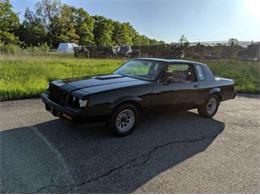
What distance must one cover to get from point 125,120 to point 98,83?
33.5 inches

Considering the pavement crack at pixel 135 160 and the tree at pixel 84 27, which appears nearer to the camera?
the pavement crack at pixel 135 160

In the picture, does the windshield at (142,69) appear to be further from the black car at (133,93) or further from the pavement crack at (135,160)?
the pavement crack at (135,160)

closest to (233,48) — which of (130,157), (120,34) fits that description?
(130,157)

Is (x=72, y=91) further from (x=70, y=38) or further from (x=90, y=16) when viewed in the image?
(x=90, y=16)

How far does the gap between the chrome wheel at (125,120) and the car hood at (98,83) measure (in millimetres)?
499

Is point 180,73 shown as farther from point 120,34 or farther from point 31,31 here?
point 120,34

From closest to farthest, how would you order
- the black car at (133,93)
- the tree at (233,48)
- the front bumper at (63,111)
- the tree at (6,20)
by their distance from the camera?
1. the front bumper at (63,111)
2. the black car at (133,93)
3. the tree at (233,48)
4. the tree at (6,20)

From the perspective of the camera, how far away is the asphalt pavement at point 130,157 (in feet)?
10.0

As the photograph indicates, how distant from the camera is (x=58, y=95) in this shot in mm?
4598

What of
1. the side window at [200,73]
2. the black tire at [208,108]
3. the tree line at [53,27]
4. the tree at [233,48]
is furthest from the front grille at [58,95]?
the tree line at [53,27]

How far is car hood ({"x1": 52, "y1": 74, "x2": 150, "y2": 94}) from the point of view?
4330mm

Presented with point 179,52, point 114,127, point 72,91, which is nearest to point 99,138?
point 114,127

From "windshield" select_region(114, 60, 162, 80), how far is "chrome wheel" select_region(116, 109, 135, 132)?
3.03ft

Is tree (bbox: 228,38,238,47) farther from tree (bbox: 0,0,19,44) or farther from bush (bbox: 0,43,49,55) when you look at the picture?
tree (bbox: 0,0,19,44)
